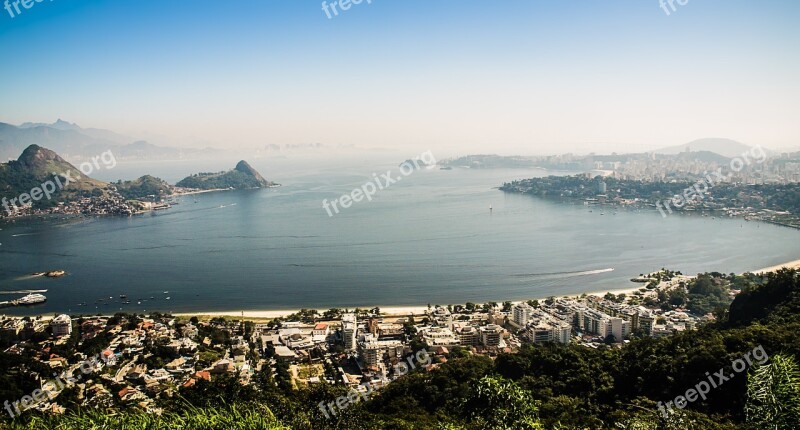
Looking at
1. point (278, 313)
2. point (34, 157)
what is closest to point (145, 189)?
point (34, 157)

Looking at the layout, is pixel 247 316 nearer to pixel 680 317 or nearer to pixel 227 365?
pixel 227 365

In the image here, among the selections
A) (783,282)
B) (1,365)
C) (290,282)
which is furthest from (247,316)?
(783,282)

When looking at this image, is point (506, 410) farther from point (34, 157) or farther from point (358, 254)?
point (34, 157)

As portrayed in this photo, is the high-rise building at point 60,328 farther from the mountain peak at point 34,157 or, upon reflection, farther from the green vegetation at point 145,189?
the mountain peak at point 34,157

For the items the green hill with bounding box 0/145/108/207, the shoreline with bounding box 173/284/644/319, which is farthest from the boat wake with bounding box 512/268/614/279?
the green hill with bounding box 0/145/108/207

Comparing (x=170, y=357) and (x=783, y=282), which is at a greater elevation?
(x=783, y=282)

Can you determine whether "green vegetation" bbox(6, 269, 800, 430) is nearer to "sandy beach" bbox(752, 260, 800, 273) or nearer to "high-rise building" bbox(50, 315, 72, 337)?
"high-rise building" bbox(50, 315, 72, 337)
